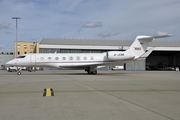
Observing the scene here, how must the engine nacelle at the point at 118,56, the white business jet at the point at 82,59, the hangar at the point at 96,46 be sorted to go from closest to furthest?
the engine nacelle at the point at 118,56, the white business jet at the point at 82,59, the hangar at the point at 96,46

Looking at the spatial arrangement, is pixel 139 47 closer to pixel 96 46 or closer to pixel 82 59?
pixel 82 59

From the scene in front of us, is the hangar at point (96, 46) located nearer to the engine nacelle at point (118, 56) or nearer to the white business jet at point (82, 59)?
the white business jet at point (82, 59)

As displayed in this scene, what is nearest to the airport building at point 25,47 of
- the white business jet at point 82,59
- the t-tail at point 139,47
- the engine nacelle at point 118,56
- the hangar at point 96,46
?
the hangar at point 96,46

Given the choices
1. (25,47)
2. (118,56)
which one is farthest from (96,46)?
(118,56)

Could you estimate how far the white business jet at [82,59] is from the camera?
31.4m

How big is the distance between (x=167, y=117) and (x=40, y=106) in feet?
14.8

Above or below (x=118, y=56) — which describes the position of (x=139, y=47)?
above

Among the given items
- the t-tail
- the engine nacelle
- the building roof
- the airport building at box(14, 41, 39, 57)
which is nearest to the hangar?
the building roof

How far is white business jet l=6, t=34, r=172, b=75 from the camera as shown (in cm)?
3141

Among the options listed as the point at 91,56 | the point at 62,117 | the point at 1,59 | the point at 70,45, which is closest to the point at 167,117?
the point at 62,117

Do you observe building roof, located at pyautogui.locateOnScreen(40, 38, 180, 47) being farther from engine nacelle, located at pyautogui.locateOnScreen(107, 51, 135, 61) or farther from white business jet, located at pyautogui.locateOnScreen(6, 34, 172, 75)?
engine nacelle, located at pyautogui.locateOnScreen(107, 51, 135, 61)

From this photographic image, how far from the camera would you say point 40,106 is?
8234mm

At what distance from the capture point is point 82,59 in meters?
32.3

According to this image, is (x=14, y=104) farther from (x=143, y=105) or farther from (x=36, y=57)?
(x=36, y=57)
